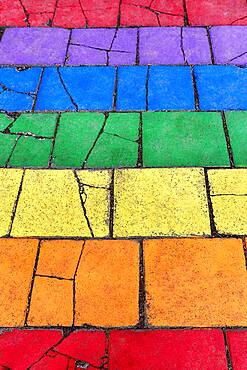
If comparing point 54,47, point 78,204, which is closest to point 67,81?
point 54,47

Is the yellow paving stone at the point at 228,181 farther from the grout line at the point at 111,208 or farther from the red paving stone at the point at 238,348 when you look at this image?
the red paving stone at the point at 238,348

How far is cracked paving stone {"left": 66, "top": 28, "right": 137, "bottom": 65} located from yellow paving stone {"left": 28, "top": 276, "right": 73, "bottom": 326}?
7.12ft

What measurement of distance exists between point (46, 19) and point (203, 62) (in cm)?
169

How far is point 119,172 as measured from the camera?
3.13 meters

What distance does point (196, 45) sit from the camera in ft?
13.3

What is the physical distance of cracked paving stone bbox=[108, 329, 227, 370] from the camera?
2.29 meters

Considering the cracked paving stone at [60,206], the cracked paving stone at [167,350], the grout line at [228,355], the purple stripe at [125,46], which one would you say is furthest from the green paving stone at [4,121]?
the grout line at [228,355]

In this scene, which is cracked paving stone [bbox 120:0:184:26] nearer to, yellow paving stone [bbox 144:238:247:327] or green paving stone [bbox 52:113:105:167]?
green paving stone [bbox 52:113:105:167]

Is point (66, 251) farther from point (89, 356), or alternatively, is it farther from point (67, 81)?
point (67, 81)

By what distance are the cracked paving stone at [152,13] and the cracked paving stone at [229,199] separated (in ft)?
6.42

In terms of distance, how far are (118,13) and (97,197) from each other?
235 centimetres

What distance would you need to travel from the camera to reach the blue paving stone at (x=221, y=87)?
11.6ft

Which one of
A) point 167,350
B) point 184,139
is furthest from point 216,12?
point 167,350

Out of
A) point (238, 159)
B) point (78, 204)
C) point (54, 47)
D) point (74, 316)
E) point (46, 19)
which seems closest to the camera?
point (74, 316)
